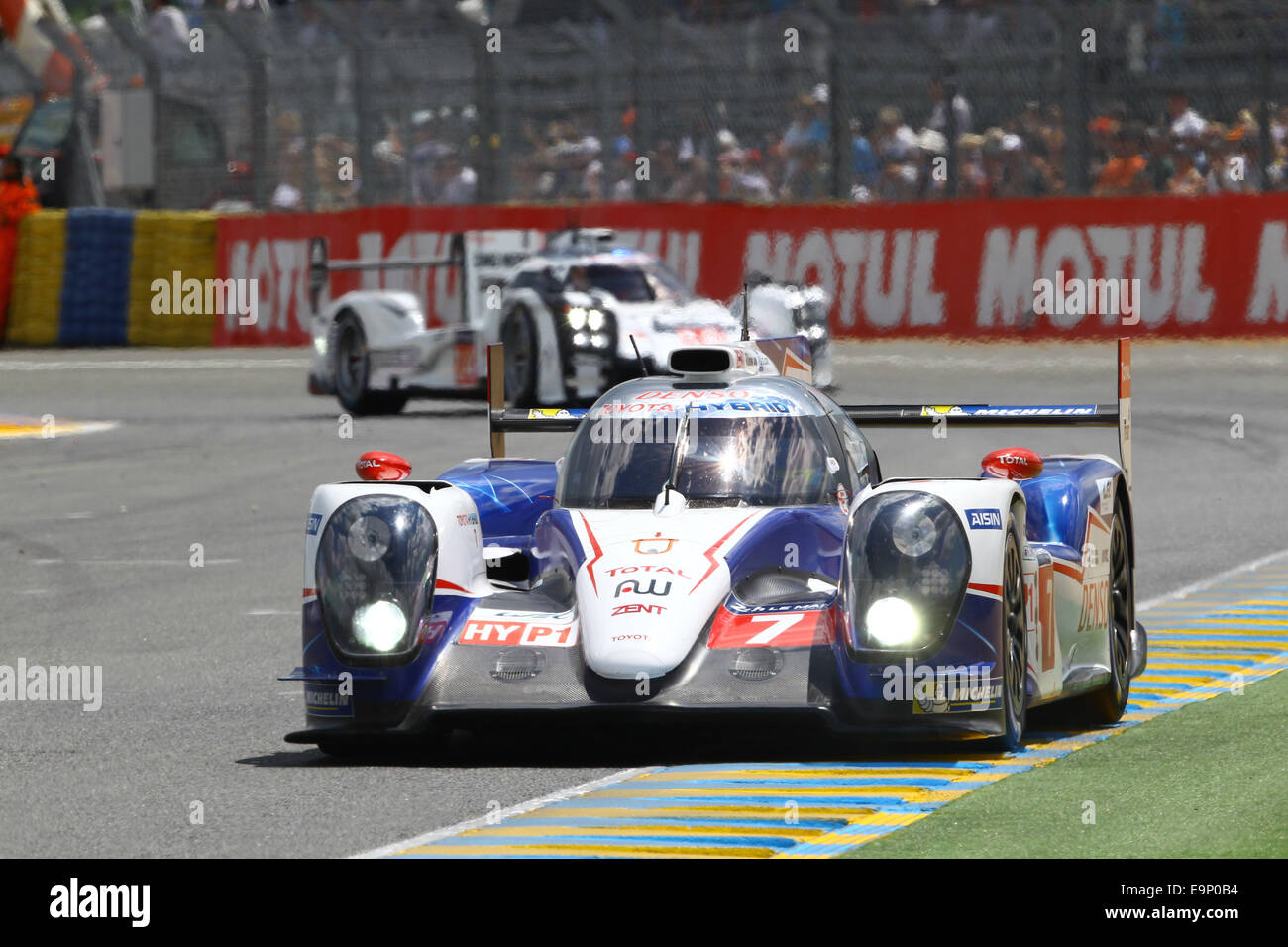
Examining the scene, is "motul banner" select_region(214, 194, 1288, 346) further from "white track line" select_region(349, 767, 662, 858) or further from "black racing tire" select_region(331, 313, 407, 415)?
"white track line" select_region(349, 767, 662, 858)

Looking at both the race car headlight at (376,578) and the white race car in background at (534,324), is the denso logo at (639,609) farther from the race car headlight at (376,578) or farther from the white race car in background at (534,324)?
the white race car in background at (534,324)

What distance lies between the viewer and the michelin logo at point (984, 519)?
721 centimetres

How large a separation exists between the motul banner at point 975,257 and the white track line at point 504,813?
1415cm

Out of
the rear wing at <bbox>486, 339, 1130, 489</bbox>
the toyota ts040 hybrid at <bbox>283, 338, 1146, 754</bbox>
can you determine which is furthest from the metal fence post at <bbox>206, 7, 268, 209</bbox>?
the toyota ts040 hybrid at <bbox>283, 338, 1146, 754</bbox>

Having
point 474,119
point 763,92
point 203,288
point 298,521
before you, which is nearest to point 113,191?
point 203,288

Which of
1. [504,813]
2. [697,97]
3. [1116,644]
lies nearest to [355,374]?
[697,97]

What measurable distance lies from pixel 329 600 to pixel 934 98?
17889mm

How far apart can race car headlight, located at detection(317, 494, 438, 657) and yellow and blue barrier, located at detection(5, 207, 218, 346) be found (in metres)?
23.2

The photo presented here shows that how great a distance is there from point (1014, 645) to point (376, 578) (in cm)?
196

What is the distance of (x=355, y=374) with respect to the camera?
2148 centimetres

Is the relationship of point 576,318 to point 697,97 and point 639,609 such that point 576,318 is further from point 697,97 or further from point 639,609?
point 639,609

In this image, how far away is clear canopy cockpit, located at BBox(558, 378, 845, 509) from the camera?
7.92 m

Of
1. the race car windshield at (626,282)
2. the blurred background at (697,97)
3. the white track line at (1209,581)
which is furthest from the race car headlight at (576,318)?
the white track line at (1209,581)
